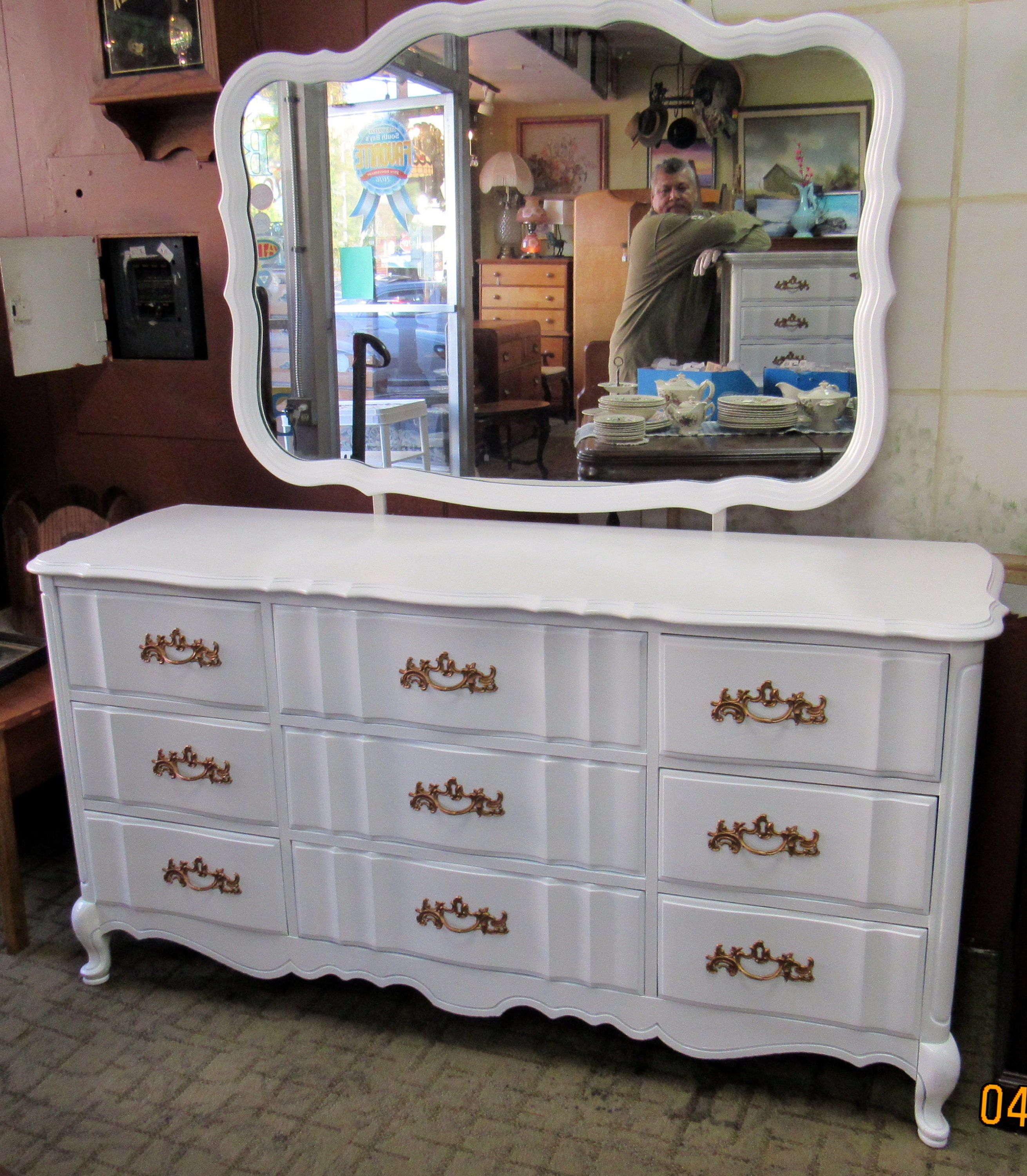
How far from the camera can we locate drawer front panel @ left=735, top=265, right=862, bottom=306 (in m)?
1.83

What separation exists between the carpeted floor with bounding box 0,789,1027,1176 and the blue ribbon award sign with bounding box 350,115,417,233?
1.45 metres

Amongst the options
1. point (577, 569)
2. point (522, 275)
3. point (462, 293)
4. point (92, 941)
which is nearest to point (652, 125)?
point (522, 275)

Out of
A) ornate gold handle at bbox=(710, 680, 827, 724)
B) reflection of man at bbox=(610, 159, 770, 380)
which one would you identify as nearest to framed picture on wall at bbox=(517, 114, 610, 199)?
reflection of man at bbox=(610, 159, 770, 380)

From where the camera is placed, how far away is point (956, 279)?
1.84 meters

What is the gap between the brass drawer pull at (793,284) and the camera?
6.04ft

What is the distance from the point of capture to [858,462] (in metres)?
1.88

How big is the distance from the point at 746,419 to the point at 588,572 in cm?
46

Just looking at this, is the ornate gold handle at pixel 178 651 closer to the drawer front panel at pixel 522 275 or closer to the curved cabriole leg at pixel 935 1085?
the drawer front panel at pixel 522 275

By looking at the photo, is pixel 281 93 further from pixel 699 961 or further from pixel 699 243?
pixel 699 961

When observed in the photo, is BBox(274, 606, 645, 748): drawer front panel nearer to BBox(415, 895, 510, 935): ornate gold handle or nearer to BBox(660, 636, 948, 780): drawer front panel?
BBox(660, 636, 948, 780): drawer front panel

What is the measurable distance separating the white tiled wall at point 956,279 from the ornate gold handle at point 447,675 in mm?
805

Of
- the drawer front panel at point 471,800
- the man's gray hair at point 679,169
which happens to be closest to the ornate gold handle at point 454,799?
the drawer front panel at point 471,800

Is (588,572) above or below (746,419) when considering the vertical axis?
below

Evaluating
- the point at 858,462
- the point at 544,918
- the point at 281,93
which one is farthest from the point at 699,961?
the point at 281,93
